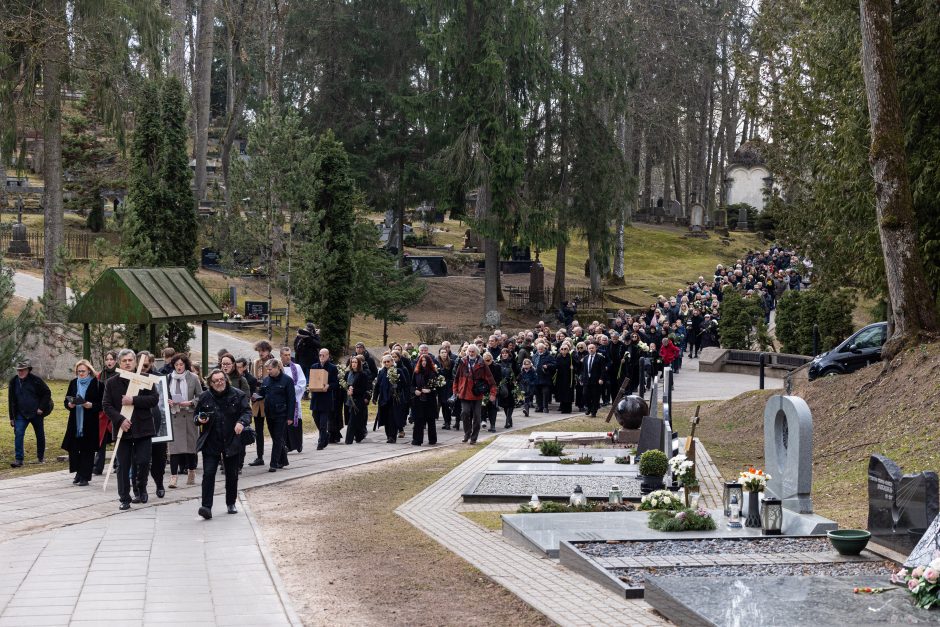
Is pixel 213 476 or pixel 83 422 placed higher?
pixel 83 422

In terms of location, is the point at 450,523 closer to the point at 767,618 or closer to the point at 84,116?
the point at 767,618

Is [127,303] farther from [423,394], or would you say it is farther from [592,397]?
[592,397]

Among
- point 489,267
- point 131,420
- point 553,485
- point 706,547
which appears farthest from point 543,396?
point 489,267

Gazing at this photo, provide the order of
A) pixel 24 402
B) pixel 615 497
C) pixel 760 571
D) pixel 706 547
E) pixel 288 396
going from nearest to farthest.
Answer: pixel 760 571, pixel 706 547, pixel 615 497, pixel 288 396, pixel 24 402

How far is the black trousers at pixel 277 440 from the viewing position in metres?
16.4

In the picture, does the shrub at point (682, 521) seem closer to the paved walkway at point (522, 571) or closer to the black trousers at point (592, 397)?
the paved walkway at point (522, 571)

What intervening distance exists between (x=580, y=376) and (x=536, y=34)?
2278 cm

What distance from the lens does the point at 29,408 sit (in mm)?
16844

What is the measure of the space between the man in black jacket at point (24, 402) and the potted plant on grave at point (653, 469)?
907cm

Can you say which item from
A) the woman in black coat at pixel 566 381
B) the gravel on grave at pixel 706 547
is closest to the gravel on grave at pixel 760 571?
the gravel on grave at pixel 706 547

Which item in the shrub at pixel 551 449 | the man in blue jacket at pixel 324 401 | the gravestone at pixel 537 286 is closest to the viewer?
the shrub at pixel 551 449

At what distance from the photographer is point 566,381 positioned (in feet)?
83.1

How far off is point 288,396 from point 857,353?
44.9 feet

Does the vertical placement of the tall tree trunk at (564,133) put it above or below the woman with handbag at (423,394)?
above
